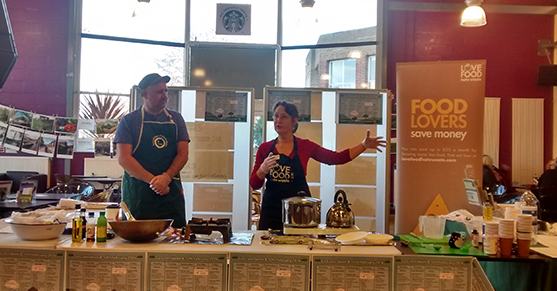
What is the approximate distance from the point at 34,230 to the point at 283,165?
1.68 meters

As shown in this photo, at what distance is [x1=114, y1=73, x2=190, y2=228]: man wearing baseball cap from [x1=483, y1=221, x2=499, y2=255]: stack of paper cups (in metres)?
1.90

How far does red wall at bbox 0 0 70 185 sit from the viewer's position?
732cm

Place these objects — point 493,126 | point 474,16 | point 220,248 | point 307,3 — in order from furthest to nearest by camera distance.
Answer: point 493,126
point 307,3
point 474,16
point 220,248

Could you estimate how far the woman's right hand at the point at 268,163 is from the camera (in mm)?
3252

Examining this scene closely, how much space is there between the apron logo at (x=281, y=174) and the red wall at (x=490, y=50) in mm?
4413

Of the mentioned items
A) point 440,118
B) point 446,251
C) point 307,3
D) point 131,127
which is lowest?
point 446,251

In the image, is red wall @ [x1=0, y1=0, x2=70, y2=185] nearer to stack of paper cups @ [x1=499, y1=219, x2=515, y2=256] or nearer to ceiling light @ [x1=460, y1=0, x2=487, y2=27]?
ceiling light @ [x1=460, y1=0, x2=487, y2=27]

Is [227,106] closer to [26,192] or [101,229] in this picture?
[26,192]

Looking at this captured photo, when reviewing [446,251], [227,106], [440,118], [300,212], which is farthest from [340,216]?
[227,106]

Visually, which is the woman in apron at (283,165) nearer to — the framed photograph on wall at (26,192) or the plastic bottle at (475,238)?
the plastic bottle at (475,238)

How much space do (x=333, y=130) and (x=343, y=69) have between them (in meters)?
2.74

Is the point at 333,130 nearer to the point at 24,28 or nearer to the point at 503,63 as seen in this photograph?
the point at 503,63

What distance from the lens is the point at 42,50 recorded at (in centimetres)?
738

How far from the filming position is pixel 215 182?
5.02 meters
